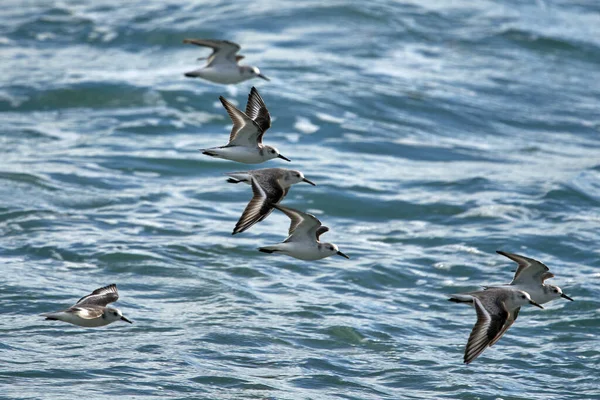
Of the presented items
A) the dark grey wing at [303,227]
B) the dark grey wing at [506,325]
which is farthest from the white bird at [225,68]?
the dark grey wing at [506,325]

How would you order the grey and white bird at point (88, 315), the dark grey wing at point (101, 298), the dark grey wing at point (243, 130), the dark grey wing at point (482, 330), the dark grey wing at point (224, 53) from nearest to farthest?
the dark grey wing at point (482, 330)
the grey and white bird at point (88, 315)
the dark grey wing at point (101, 298)
the dark grey wing at point (243, 130)
the dark grey wing at point (224, 53)

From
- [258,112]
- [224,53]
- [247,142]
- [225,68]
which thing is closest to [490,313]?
[247,142]

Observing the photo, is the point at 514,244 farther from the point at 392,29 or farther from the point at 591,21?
the point at 591,21

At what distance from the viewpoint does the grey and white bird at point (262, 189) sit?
8900 millimetres

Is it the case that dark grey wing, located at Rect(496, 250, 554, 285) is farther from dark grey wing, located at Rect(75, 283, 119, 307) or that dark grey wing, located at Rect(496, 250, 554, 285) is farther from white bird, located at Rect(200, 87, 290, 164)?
dark grey wing, located at Rect(75, 283, 119, 307)

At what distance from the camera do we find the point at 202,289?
44.1 ft

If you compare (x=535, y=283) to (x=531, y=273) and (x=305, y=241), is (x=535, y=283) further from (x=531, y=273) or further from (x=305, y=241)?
(x=305, y=241)

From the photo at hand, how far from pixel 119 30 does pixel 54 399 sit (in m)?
18.0

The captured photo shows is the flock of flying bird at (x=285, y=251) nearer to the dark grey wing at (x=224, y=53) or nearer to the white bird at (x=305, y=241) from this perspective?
the white bird at (x=305, y=241)

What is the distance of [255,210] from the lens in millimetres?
9062

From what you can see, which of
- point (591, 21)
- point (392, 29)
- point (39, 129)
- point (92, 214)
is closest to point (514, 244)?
point (92, 214)

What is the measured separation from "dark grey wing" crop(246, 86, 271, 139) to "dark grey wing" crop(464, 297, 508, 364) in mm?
→ 2700

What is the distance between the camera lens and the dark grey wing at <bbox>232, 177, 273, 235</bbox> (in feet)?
28.9

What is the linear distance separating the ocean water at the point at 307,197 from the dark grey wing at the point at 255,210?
221 centimetres
